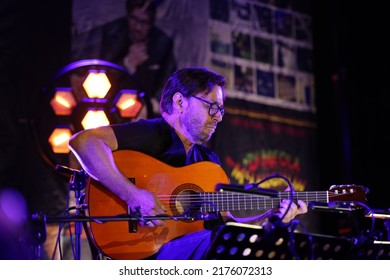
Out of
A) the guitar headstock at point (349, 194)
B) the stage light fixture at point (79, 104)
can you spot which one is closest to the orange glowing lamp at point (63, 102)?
the stage light fixture at point (79, 104)

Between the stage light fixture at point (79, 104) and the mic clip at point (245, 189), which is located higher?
the stage light fixture at point (79, 104)

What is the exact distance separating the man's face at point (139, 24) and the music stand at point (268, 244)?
2906mm

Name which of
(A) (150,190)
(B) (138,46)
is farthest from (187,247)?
(B) (138,46)

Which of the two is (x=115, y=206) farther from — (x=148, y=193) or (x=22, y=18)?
(x=22, y=18)

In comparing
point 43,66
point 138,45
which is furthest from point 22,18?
point 138,45

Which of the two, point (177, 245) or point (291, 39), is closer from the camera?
point (177, 245)

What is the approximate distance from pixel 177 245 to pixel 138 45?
90.3 inches

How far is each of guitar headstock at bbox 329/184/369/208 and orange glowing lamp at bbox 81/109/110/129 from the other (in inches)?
76.4

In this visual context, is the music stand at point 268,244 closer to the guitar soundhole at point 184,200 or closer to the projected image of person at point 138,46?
the guitar soundhole at point 184,200

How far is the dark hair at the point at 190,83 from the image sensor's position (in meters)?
3.81

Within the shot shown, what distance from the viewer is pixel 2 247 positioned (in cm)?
429

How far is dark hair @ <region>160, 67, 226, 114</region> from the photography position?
12.5 ft

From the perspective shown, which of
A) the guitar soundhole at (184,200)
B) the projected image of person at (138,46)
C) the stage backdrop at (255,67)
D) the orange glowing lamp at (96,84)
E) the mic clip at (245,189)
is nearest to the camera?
the mic clip at (245,189)
